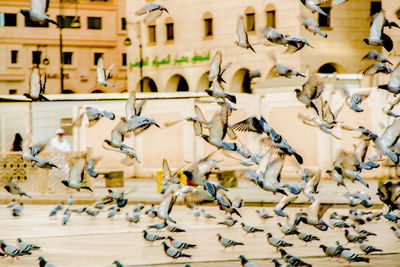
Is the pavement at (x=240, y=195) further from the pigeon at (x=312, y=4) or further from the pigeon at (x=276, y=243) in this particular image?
the pigeon at (x=312, y=4)

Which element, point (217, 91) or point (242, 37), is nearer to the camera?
point (242, 37)

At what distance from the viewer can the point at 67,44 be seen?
72625mm

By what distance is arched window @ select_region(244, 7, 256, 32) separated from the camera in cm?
5053

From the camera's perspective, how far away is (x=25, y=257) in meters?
12.5

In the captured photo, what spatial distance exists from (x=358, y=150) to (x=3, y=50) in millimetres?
58696

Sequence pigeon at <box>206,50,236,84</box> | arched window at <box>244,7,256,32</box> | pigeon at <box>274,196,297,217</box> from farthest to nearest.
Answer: arched window at <box>244,7,256,32</box>, pigeon at <box>274,196,297,217</box>, pigeon at <box>206,50,236,84</box>

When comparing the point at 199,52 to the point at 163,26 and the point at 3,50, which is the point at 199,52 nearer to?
the point at 163,26

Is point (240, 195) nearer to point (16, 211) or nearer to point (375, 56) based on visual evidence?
point (16, 211)

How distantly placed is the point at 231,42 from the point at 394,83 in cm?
4058

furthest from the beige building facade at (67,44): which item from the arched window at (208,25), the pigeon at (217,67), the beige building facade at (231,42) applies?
the pigeon at (217,67)

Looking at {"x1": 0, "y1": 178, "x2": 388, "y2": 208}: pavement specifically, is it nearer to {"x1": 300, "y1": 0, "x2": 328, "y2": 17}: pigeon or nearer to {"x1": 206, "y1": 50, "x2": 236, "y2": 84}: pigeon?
{"x1": 206, "y1": 50, "x2": 236, "y2": 84}: pigeon

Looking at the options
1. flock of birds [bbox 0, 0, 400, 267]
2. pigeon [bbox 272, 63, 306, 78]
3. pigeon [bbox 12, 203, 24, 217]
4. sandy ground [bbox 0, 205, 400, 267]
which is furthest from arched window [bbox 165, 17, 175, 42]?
pigeon [bbox 272, 63, 306, 78]

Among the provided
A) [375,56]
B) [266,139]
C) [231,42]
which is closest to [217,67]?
[266,139]

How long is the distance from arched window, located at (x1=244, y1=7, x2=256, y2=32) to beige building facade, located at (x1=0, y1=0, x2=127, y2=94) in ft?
66.3
